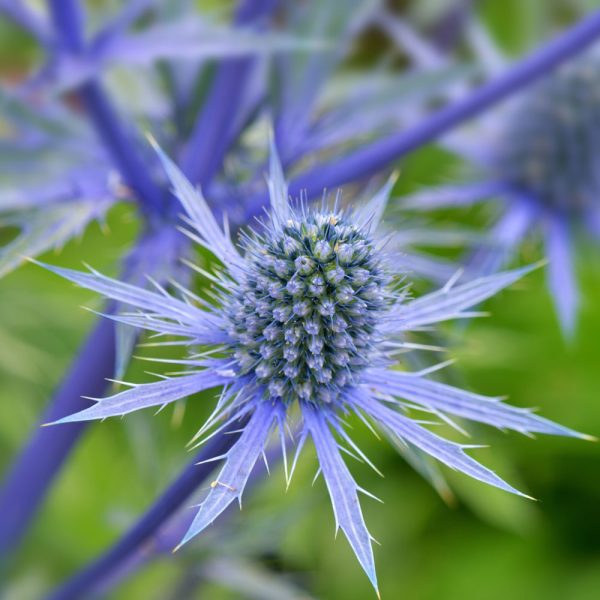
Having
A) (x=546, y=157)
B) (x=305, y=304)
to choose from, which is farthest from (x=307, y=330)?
(x=546, y=157)

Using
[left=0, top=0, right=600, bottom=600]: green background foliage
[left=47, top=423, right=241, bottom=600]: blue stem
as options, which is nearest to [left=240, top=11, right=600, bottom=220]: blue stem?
[left=47, top=423, right=241, bottom=600]: blue stem

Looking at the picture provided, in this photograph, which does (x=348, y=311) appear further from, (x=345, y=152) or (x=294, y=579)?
(x=294, y=579)

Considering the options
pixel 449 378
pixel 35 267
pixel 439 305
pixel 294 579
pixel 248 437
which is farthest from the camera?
pixel 35 267

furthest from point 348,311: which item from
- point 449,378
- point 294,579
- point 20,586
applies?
point 294,579

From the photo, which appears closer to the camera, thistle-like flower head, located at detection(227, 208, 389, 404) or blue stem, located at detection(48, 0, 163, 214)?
thistle-like flower head, located at detection(227, 208, 389, 404)

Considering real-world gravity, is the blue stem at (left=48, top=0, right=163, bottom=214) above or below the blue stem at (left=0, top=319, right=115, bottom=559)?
above

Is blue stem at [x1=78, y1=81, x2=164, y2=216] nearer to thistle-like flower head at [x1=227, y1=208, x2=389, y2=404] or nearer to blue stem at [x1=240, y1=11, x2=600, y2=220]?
blue stem at [x1=240, y1=11, x2=600, y2=220]
